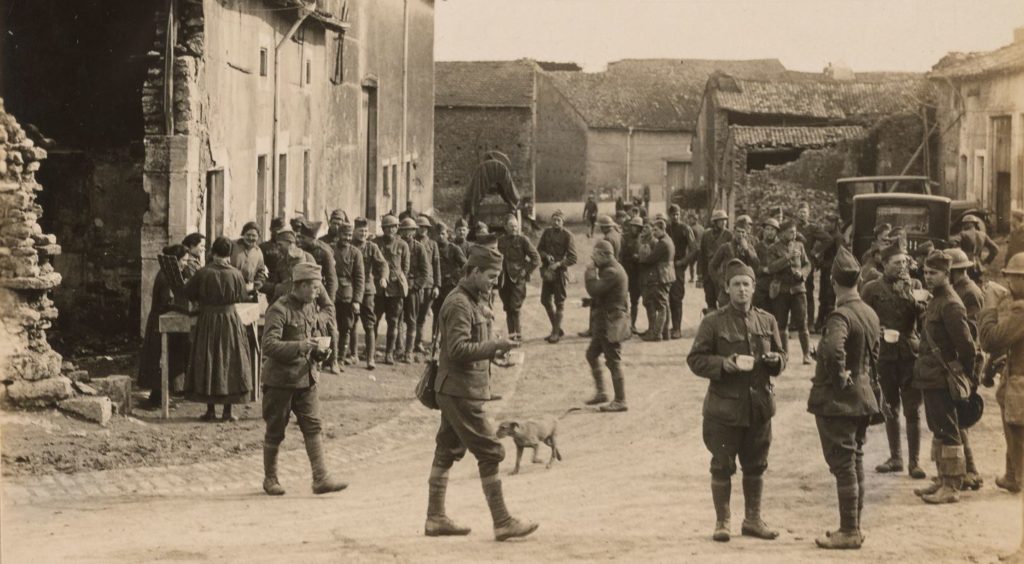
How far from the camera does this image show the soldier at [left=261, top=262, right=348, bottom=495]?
1233 centimetres

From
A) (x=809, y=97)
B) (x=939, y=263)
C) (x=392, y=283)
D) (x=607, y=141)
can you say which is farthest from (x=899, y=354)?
(x=607, y=141)

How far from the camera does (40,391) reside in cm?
1480

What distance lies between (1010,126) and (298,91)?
16794mm

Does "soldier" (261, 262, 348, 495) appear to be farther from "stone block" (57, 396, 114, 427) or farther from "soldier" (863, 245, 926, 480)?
"soldier" (863, 245, 926, 480)

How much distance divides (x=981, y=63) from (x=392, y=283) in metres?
20.5

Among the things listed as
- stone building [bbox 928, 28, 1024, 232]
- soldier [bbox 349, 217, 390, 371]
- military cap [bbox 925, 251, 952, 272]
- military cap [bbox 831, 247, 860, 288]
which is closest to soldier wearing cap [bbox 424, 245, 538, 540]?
military cap [bbox 831, 247, 860, 288]

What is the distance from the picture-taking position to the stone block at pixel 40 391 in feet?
48.2

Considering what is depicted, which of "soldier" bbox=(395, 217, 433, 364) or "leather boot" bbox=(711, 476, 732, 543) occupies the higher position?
"soldier" bbox=(395, 217, 433, 364)

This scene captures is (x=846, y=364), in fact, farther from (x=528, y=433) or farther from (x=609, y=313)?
(x=609, y=313)

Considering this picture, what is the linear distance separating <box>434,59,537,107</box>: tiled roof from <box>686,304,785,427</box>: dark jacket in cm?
4968

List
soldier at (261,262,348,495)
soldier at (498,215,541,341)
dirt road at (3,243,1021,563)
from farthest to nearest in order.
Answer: soldier at (498,215,541,341)
soldier at (261,262,348,495)
dirt road at (3,243,1021,563)

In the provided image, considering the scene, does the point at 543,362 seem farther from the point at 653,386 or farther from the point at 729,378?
the point at 729,378

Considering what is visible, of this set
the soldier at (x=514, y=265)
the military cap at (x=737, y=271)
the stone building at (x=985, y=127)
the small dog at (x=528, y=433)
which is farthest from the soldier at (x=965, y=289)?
the stone building at (x=985, y=127)

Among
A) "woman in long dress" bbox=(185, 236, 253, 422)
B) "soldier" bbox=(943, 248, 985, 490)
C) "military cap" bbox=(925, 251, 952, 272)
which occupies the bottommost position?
"woman in long dress" bbox=(185, 236, 253, 422)
